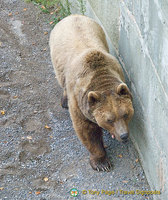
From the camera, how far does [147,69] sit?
4859mm

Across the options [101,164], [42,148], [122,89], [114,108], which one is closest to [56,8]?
[42,148]

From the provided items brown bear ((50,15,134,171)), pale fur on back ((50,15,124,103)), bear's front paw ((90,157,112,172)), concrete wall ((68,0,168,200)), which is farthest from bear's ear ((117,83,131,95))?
bear's front paw ((90,157,112,172))

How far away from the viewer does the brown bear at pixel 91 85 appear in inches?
194

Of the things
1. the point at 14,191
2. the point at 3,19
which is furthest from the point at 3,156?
the point at 3,19

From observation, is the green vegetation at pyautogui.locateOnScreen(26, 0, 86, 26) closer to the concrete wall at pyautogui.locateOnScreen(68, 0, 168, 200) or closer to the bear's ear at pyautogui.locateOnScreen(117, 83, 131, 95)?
the concrete wall at pyautogui.locateOnScreen(68, 0, 168, 200)

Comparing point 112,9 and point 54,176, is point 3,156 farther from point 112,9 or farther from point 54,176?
point 112,9

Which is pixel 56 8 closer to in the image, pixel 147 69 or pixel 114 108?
pixel 147 69

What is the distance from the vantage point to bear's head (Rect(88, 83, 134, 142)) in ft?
16.0

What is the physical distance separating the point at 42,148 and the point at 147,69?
8.38 ft

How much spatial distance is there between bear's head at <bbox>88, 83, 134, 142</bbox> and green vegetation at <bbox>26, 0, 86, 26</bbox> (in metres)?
4.79

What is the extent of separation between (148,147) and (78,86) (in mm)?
1412

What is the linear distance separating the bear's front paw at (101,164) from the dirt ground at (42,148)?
0.09 m

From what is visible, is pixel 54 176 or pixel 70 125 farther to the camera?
pixel 70 125

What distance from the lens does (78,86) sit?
5367mm
